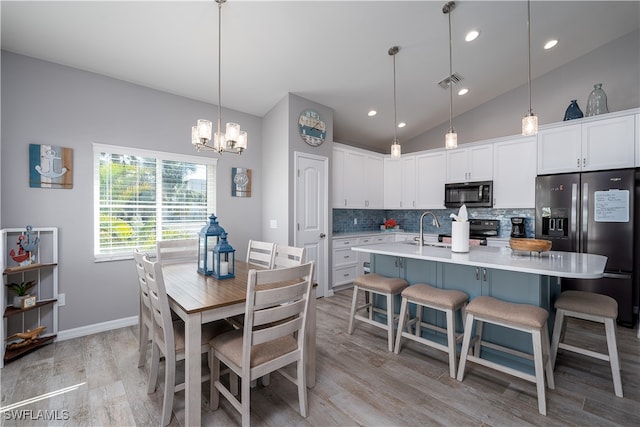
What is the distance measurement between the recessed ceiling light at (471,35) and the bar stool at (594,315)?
2.90m

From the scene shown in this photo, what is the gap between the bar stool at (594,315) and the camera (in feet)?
6.14

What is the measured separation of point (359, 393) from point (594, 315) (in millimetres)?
1745

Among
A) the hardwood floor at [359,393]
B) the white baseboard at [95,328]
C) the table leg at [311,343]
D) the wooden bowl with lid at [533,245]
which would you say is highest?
the wooden bowl with lid at [533,245]

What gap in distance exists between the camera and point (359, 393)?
193 centimetres

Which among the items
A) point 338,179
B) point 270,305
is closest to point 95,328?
point 270,305

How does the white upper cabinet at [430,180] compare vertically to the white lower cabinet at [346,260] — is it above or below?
above

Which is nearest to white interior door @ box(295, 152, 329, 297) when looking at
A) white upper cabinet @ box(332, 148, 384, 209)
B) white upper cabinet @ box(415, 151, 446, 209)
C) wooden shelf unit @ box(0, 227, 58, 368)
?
white upper cabinet @ box(332, 148, 384, 209)

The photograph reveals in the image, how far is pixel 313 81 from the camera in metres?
3.56

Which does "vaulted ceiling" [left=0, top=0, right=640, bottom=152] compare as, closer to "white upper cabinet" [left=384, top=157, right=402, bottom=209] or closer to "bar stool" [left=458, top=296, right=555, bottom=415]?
"white upper cabinet" [left=384, top=157, right=402, bottom=209]

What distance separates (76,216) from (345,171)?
11.6 ft

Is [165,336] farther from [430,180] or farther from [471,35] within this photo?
[430,180]

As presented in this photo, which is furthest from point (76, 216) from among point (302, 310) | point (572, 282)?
point (572, 282)

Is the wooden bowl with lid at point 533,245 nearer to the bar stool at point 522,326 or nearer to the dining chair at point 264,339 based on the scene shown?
the bar stool at point 522,326

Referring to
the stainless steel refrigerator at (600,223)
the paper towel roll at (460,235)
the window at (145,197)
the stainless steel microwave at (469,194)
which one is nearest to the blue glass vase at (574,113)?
the stainless steel refrigerator at (600,223)
